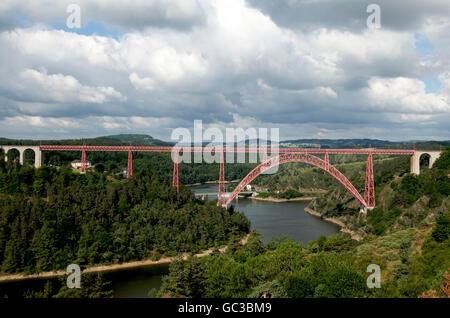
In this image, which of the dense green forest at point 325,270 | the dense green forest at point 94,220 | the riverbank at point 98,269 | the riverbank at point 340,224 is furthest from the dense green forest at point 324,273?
the riverbank at point 340,224

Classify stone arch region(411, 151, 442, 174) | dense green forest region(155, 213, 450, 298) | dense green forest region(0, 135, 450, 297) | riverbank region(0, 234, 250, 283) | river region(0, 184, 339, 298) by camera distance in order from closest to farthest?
dense green forest region(155, 213, 450, 298) < dense green forest region(0, 135, 450, 297) < river region(0, 184, 339, 298) < riverbank region(0, 234, 250, 283) < stone arch region(411, 151, 442, 174)

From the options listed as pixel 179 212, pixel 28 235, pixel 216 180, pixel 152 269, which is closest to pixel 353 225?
pixel 179 212

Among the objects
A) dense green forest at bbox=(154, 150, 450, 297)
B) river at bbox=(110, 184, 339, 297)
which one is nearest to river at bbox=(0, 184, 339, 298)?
river at bbox=(110, 184, 339, 297)

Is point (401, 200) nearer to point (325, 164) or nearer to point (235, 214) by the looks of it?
point (325, 164)

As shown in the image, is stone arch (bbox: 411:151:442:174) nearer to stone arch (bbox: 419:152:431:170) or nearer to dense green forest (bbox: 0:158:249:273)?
stone arch (bbox: 419:152:431:170)

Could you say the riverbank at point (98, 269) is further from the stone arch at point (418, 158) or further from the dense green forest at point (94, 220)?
the stone arch at point (418, 158)

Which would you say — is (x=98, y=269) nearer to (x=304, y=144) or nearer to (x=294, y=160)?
(x=294, y=160)
